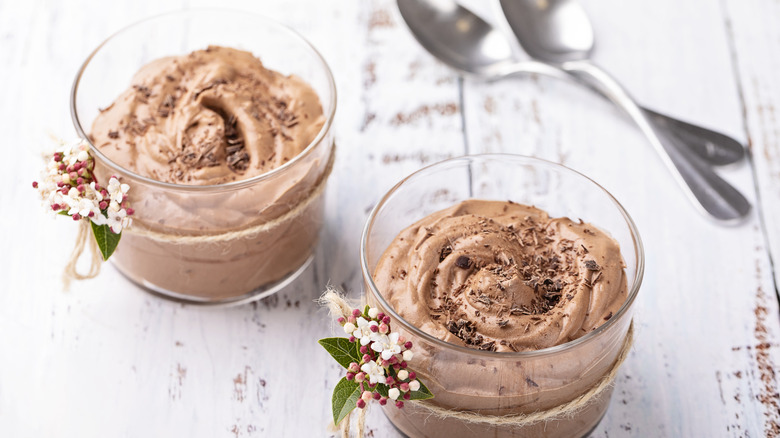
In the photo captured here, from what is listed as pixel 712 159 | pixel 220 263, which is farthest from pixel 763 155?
pixel 220 263

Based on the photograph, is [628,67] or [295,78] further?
[628,67]

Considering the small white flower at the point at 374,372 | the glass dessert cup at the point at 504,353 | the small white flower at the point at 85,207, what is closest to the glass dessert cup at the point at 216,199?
the small white flower at the point at 85,207

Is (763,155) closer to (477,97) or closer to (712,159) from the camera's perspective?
(712,159)

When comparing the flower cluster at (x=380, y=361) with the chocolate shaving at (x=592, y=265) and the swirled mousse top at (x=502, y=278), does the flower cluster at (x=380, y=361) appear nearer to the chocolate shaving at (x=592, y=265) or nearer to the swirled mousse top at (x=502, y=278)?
the swirled mousse top at (x=502, y=278)

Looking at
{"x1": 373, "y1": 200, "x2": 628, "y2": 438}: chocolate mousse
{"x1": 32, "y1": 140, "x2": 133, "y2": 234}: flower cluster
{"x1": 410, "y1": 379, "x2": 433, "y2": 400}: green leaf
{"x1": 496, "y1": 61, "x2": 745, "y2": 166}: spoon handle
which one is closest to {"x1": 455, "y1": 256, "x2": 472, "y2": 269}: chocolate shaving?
{"x1": 373, "y1": 200, "x2": 628, "y2": 438}: chocolate mousse

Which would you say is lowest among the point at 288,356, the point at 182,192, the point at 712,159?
the point at 288,356

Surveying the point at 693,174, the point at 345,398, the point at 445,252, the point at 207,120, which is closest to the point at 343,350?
the point at 345,398

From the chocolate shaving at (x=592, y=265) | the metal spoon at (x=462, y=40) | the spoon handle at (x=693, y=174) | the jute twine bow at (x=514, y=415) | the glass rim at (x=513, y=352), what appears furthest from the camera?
the metal spoon at (x=462, y=40)
